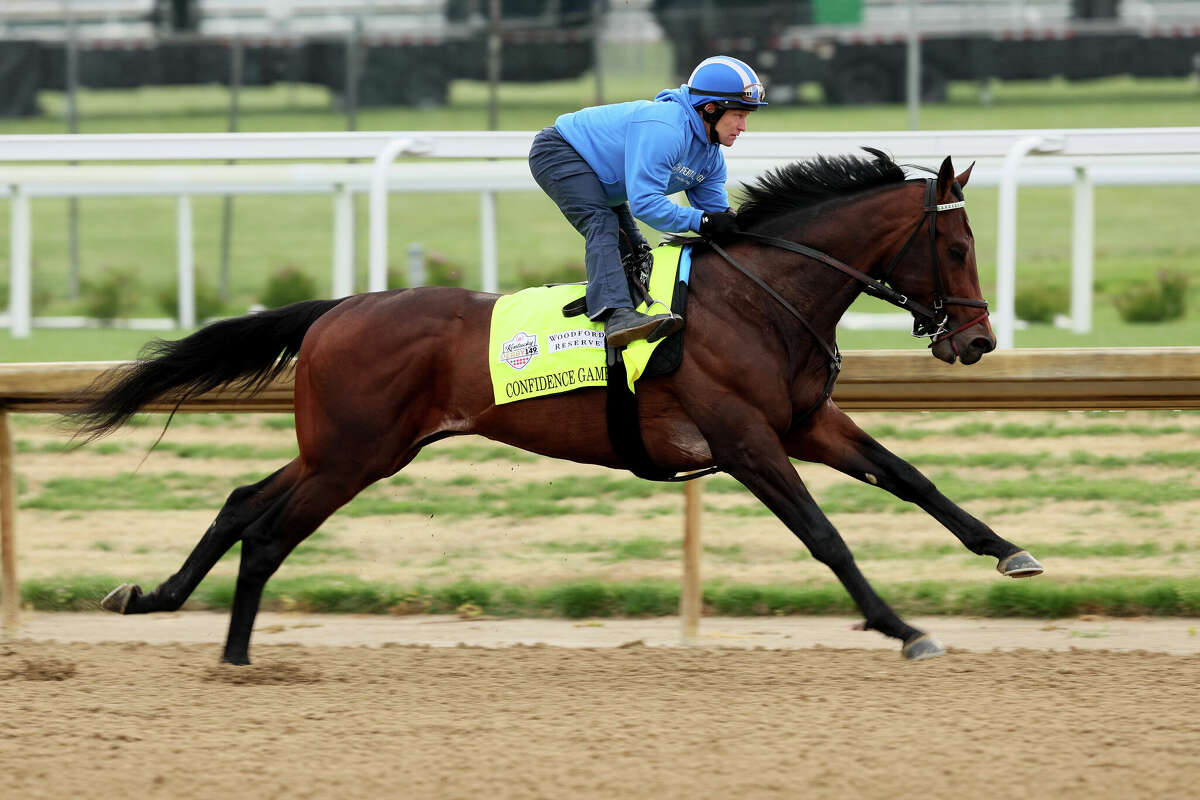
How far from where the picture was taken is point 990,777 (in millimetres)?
3842

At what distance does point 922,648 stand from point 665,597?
150cm

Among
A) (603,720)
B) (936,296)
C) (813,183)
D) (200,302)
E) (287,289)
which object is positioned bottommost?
(603,720)

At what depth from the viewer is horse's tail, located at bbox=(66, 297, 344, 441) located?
17.9 ft

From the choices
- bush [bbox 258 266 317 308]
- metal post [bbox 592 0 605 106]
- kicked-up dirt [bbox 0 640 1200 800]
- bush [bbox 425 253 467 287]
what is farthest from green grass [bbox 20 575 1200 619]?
metal post [bbox 592 0 605 106]

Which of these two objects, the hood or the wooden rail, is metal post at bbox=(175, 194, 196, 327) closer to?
the wooden rail

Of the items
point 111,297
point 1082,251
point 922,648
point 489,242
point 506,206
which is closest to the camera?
point 922,648

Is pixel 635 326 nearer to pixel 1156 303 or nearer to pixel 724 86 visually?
pixel 724 86

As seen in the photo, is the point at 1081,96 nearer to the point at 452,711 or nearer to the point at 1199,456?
the point at 1199,456

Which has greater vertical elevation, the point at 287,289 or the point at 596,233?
the point at 596,233

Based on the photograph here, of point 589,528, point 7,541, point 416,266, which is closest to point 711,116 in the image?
point 589,528


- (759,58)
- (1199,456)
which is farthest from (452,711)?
(759,58)

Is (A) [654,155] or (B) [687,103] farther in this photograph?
(B) [687,103]

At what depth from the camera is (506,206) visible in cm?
2042

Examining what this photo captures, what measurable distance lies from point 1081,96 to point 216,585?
14681 mm
